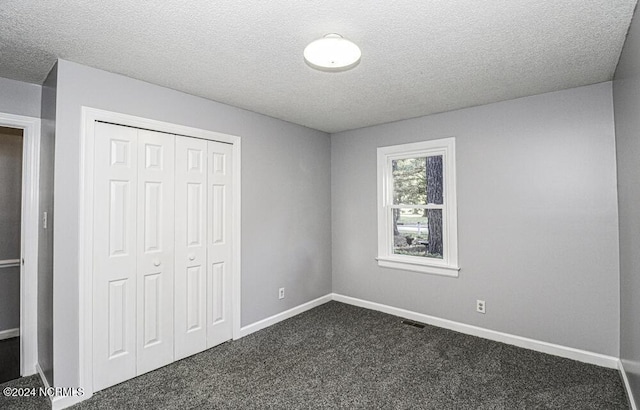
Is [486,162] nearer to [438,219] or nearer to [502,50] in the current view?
[438,219]

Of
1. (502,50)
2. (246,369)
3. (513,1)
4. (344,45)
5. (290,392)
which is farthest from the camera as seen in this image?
(246,369)

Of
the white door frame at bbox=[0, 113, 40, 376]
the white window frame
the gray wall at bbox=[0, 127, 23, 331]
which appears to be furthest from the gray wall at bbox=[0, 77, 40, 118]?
the white window frame

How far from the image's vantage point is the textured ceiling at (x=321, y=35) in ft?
5.55

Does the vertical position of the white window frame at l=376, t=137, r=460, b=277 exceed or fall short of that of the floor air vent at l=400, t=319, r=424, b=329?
it exceeds it

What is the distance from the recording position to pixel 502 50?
215 centimetres

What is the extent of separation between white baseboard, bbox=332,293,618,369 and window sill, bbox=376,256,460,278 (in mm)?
523

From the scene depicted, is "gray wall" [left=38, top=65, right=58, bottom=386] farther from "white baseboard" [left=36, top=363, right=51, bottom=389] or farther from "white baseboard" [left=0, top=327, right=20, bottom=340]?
"white baseboard" [left=0, top=327, right=20, bottom=340]

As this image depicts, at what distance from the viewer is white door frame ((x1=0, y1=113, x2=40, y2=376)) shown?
2.65 metres

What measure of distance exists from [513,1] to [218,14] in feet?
5.16

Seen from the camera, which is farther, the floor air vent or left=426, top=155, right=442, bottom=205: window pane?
left=426, top=155, right=442, bottom=205: window pane

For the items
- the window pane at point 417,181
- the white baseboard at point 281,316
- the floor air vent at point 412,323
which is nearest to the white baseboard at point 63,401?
the white baseboard at point 281,316

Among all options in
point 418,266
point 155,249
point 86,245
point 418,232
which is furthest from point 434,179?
point 86,245

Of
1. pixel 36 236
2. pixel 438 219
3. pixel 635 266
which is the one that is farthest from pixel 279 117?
pixel 635 266

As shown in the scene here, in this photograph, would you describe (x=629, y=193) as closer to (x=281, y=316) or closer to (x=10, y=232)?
(x=281, y=316)
